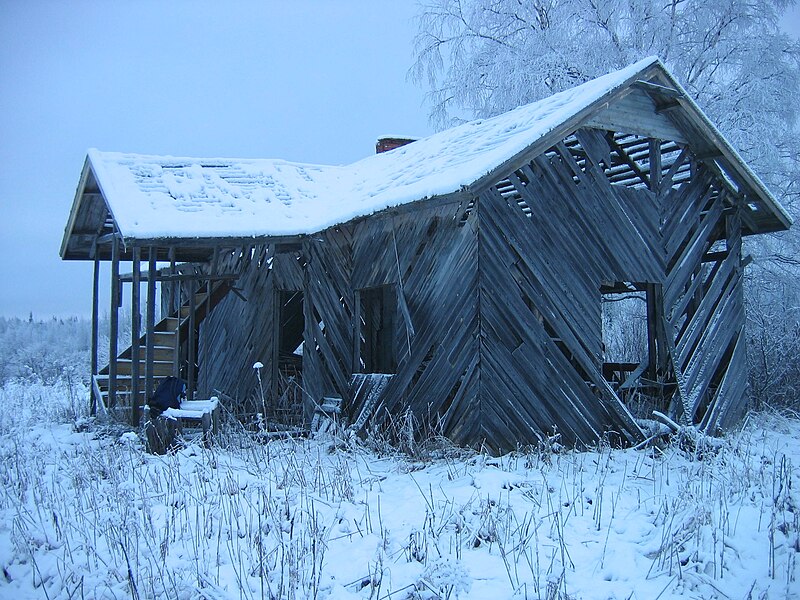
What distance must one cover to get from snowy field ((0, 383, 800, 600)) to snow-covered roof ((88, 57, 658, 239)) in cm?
387

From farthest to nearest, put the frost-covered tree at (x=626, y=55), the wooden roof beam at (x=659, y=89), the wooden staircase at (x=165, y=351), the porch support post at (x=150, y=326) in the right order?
1. the frost-covered tree at (x=626, y=55)
2. the wooden staircase at (x=165, y=351)
3. the porch support post at (x=150, y=326)
4. the wooden roof beam at (x=659, y=89)

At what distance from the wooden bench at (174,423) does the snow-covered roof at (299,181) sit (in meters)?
2.71

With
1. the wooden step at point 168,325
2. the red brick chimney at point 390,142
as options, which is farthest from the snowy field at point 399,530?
the red brick chimney at point 390,142

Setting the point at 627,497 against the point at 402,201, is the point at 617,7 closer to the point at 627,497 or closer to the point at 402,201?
the point at 402,201

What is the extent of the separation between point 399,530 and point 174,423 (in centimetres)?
502

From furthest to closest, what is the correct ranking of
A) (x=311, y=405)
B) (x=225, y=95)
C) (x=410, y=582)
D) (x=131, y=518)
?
1. (x=225, y=95)
2. (x=311, y=405)
3. (x=131, y=518)
4. (x=410, y=582)

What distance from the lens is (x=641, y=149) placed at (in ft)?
43.6

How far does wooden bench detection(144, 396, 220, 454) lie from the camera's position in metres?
10.8

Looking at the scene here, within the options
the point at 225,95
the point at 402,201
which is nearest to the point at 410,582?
the point at 402,201

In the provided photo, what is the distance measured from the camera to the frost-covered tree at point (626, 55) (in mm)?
17875

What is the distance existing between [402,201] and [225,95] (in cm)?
13468

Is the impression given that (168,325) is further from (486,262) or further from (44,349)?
(44,349)

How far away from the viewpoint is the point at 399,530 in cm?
711

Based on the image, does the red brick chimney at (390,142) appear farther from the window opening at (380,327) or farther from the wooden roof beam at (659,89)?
the wooden roof beam at (659,89)
